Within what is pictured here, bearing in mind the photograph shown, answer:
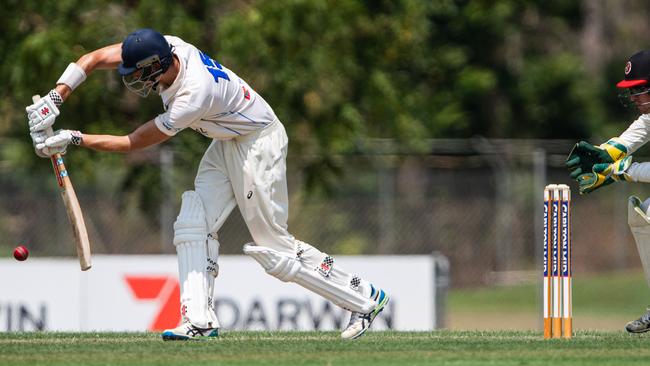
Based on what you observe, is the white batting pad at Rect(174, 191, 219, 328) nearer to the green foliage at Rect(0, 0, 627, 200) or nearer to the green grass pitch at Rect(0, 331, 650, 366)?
the green grass pitch at Rect(0, 331, 650, 366)

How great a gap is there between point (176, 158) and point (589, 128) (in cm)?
1296

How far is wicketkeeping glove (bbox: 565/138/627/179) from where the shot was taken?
759cm

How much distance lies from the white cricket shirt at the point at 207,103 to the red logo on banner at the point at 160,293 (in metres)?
4.51

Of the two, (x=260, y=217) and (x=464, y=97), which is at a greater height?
(x=464, y=97)

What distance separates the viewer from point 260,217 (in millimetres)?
7434

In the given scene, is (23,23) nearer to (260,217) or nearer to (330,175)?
(330,175)

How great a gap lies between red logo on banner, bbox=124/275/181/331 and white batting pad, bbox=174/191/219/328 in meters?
4.44

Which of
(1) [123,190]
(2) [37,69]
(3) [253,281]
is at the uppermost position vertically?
(2) [37,69]

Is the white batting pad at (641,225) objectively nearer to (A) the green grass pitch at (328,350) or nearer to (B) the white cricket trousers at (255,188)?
(A) the green grass pitch at (328,350)

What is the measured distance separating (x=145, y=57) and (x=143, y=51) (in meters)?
0.04

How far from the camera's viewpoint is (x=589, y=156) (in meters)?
7.61

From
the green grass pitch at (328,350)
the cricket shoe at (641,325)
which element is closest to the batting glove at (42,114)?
the green grass pitch at (328,350)

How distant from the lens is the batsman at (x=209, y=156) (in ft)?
23.6

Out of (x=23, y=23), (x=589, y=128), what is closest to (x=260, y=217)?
(x=23, y=23)
